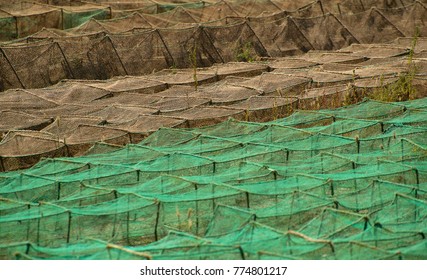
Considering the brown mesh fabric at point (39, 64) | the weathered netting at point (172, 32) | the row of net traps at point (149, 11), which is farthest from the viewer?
the row of net traps at point (149, 11)

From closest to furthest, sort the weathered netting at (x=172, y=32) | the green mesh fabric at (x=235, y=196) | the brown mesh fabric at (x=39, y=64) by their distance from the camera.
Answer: the green mesh fabric at (x=235, y=196), the brown mesh fabric at (x=39, y=64), the weathered netting at (x=172, y=32)

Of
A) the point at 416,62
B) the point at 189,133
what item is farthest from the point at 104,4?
the point at 189,133

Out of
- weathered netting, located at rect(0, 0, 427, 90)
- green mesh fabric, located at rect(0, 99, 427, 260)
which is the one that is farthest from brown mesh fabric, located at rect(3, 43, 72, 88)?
green mesh fabric, located at rect(0, 99, 427, 260)

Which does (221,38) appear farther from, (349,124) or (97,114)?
(349,124)

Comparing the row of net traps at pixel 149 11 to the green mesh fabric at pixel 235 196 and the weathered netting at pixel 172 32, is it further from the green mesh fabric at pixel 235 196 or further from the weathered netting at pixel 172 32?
the green mesh fabric at pixel 235 196

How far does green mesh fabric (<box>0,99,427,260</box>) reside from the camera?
931 centimetres

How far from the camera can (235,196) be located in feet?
36.9

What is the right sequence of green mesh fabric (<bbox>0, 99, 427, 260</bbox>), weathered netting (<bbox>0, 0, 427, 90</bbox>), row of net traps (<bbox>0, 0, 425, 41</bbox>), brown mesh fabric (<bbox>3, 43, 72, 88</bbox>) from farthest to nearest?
row of net traps (<bbox>0, 0, 425, 41</bbox>) < weathered netting (<bbox>0, 0, 427, 90</bbox>) < brown mesh fabric (<bbox>3, 43, 72, 88</bbox>) < green mesh fabric (<bbox>0, 99, 427, 260</bbox>)

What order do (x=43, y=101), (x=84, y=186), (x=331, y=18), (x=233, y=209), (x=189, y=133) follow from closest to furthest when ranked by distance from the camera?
(x=233, y=209)
(x=84, y=186)
(x=189, y=133)
(x=43, y=101)
(x=331, y=18)

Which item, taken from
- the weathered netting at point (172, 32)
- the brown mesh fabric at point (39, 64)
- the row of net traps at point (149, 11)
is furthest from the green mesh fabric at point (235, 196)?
the row of net traps at point (149, 11)

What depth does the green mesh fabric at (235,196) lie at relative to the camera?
931 cm

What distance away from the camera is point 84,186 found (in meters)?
11.8

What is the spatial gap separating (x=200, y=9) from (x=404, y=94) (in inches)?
341

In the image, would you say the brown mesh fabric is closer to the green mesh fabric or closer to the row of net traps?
the row of net traps
